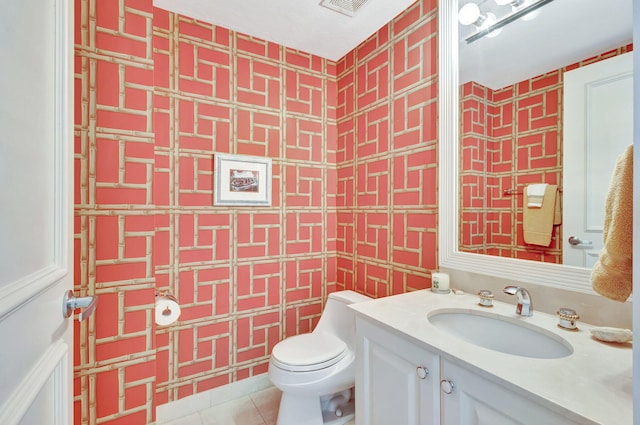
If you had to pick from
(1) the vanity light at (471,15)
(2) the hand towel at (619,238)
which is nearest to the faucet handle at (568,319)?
(2) the hand towel at (619,238)

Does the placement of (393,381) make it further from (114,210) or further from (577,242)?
(114,210)

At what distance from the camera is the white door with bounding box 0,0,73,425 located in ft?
1.35

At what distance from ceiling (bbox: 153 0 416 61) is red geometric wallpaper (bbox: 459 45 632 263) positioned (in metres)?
0.81

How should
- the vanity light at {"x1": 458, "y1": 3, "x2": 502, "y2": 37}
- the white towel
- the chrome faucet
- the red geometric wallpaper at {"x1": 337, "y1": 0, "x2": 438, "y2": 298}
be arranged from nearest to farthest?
1. the chrome faucet
2. the white towel
3. the vanity light at {"x1": 458, "y1": 3, "x2": 502, "y2": 37}
4. the red geometric wallpaper at {"x1": 337, "y1": 0, "x2": 438, "y2": 298}

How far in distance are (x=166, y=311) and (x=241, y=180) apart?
36.1 inches

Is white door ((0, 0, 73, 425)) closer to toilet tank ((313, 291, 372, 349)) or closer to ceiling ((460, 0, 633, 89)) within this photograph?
toilet tank ((313, 291, 372, 349))

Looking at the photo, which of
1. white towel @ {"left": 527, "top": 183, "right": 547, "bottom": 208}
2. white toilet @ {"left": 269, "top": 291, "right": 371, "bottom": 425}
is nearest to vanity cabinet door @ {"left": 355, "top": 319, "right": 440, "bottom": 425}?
white toilet @ {"left": 269, "top": 291, "right": 371, "bottom": 425}

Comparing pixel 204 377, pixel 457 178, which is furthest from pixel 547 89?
pixel 204 377

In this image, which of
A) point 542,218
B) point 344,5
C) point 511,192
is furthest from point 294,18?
point 542,218

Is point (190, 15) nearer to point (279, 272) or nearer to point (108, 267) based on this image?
point (108, 267)

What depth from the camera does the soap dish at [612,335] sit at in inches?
32.8

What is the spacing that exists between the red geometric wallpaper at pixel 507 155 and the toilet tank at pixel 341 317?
807 mm

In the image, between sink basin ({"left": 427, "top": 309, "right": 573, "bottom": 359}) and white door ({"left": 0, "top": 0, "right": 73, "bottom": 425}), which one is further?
sink basin ({"left": 427, "top": 309, "right": 573, "bottom": 359})

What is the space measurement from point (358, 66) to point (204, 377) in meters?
2.46
